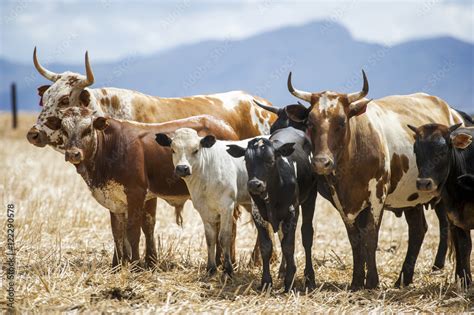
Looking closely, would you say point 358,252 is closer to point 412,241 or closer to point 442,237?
point 412,241

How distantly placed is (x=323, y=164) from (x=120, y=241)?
2701 millimetres

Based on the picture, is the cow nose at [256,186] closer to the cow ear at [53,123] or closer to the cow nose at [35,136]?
the cow ear at [53,123]

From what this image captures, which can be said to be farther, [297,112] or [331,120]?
[297,112]

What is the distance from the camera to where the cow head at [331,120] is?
6.48 m

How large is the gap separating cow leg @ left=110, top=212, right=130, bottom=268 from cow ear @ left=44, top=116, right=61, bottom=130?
1.21 m

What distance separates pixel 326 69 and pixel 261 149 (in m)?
141

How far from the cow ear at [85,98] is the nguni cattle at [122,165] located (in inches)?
17.9

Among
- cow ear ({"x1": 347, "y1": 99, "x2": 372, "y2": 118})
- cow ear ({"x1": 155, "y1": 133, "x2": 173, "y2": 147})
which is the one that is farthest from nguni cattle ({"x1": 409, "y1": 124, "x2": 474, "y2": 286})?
cow ear ({"x1": 155, "y1": 133, "x2": 173, "y2": 147})

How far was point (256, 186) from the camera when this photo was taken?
623 centimetres

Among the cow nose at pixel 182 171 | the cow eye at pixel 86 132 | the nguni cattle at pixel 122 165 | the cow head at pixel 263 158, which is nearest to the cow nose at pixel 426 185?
the cow head at pixel 263 158

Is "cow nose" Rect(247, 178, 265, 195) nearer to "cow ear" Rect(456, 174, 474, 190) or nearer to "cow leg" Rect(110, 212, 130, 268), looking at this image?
"cow leg" Rect(110, 212, 130, 268)

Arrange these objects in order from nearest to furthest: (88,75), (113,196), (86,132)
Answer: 1. (86,132)
2. (113,196)
3. (88,75)

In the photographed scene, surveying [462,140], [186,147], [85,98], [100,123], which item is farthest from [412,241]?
[85,98]

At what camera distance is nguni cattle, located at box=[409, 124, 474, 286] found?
6.66m
